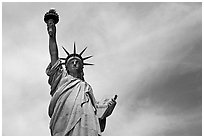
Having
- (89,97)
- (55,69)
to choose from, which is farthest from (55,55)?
(89,97)

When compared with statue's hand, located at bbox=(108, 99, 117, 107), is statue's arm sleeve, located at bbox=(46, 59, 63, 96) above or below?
above

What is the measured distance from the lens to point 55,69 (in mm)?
16172

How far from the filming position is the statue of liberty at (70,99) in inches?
567

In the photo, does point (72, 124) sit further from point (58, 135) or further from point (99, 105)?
point (99, 105)

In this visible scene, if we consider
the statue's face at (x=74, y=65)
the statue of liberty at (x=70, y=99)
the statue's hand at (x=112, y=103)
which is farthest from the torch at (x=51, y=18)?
the statue's hand at (x=112, y=103)

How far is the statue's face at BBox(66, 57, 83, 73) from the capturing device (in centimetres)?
1675

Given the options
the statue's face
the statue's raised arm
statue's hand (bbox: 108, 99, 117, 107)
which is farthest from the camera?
the statue's face

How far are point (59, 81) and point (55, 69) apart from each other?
0.41 meters

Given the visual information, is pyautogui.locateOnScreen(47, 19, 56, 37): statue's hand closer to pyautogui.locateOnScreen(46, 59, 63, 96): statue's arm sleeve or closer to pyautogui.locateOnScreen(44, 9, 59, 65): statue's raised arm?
pyautogui.locateOnScreen(44, 9, 59, 65): statue's raised arm

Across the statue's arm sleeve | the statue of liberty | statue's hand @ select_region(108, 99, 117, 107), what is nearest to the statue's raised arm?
the statue of liberty

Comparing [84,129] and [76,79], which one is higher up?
[76,79]

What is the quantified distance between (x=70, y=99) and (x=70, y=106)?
0.96 ft

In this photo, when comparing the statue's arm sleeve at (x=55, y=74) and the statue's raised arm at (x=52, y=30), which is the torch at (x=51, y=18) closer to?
the statue's raised arm at (x=52, y=30)

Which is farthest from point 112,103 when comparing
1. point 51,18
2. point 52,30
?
point 51,18
